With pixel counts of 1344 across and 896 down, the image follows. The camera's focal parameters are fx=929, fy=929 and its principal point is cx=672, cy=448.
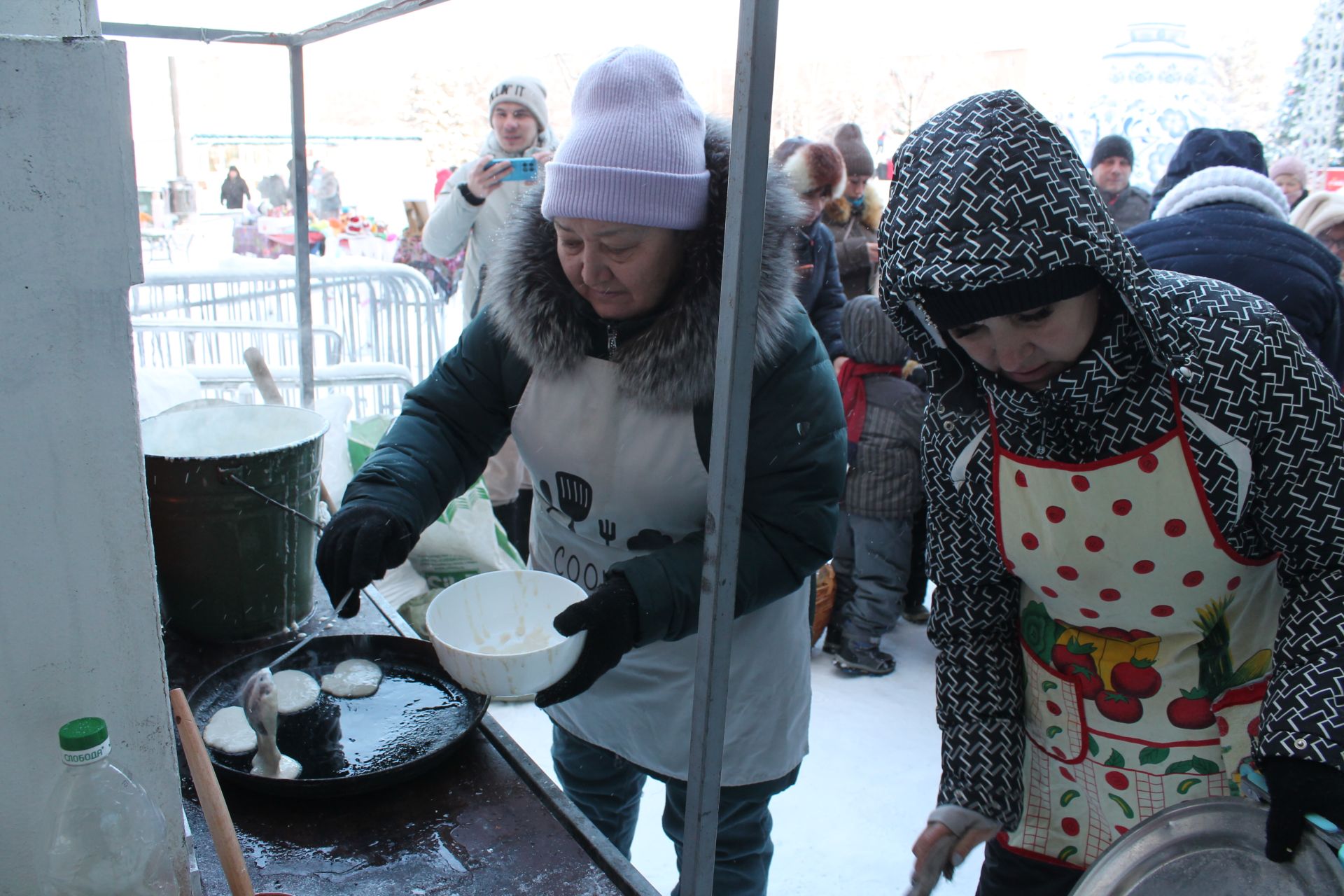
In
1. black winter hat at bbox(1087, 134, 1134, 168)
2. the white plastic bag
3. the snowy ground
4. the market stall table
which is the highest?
black winter hat at bbox(1087, 134, 1134, 168)

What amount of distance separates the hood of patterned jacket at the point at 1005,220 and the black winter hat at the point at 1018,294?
21 millimetres

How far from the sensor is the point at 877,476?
3.46 meters

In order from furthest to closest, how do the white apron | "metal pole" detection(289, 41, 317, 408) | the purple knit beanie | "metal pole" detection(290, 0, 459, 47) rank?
1. "metal pole" detection(289, 41, 317, 408)
2. "metal pole" detection(290, 0, 459, 47)
3. the white apron
4. the purple knit beanie

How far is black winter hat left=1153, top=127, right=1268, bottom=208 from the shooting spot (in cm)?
248

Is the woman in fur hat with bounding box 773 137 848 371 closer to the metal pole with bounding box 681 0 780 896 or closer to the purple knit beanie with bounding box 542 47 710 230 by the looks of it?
the purple knit beanie with bounding box 542 47 710 230

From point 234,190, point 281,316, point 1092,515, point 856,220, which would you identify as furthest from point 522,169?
point 234,190

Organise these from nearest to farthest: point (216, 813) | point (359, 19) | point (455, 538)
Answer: point (216, 813) → point (359, 19) → point (455, 538)

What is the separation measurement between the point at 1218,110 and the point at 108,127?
512 inches

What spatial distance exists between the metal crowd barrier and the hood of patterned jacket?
369cm

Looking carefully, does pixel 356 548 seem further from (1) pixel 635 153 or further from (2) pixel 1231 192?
(2) pixel 1231 192

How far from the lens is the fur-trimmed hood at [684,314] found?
138 cm

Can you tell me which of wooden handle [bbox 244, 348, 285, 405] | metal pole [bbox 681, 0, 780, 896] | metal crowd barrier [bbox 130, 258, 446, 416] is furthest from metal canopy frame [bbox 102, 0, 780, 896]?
metal crowd barrier [bbox 130, 258, 446, 416]

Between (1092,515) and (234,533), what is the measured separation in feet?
4.36

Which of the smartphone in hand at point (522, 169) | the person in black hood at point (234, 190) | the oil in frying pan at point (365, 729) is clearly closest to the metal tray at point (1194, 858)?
the oil in frying pan at point (365, 729)
